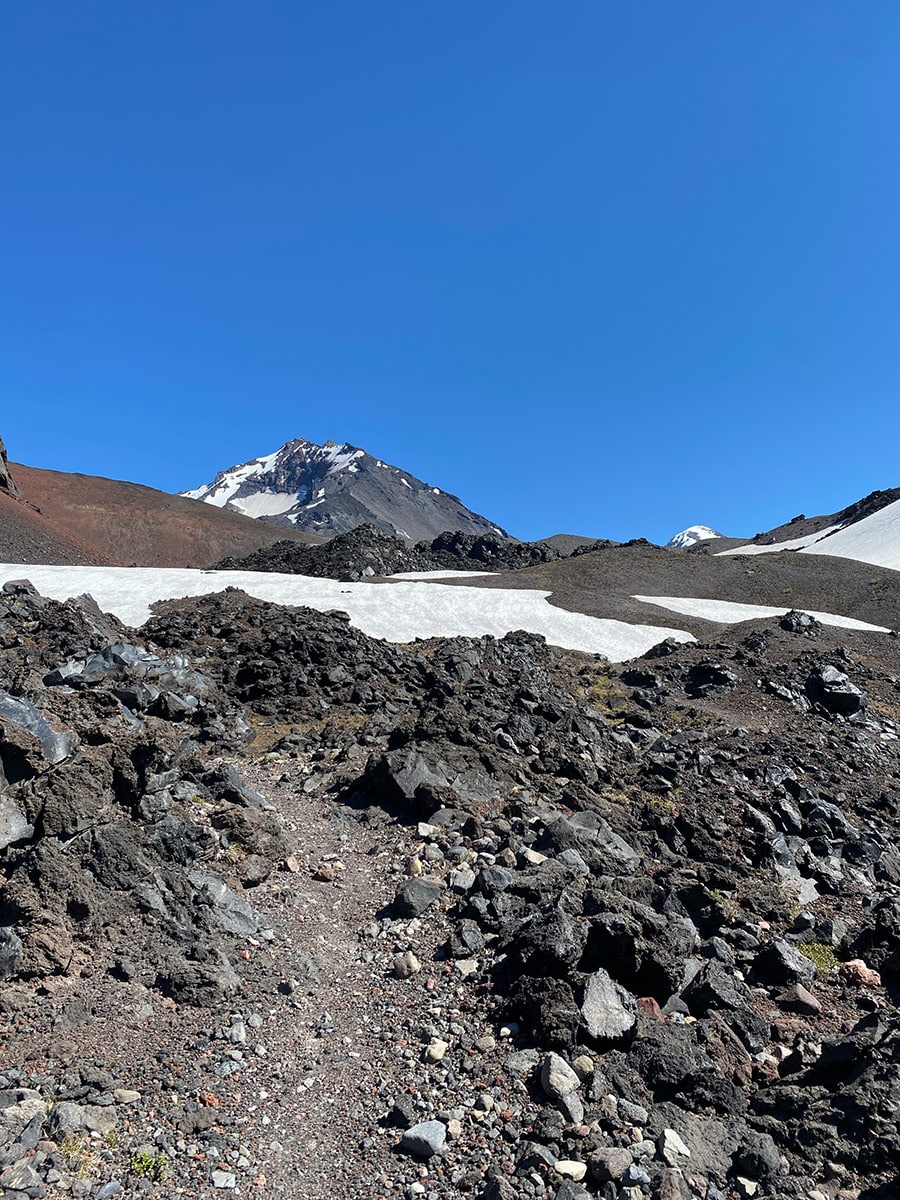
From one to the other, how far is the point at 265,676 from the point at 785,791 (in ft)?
46.7

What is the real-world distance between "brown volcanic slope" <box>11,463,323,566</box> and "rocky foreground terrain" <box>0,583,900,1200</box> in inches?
3208

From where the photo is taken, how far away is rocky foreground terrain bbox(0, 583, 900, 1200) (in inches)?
228

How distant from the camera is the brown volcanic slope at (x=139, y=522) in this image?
93.0 metres

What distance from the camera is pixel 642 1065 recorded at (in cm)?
674

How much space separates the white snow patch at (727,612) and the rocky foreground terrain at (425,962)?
2615 centimetres

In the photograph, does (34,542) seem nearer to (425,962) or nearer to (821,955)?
(425,962)

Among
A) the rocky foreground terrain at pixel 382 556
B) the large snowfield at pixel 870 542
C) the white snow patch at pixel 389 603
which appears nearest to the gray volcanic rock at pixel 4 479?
the rocky foreground terrain at pixel 382 556

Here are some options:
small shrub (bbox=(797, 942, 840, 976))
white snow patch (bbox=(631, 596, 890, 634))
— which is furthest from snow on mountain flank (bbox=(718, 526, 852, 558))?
small shrub (bbox=(797, 942, 840, 976))

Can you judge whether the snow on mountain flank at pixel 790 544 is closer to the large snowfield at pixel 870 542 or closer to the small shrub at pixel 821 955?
the large snowfield at pixel 870 542

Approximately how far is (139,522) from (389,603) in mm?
76159

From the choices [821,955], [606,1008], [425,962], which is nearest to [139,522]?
[425,962]

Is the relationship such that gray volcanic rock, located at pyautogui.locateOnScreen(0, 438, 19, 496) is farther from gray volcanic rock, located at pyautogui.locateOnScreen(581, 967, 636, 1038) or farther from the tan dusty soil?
gray volcanic rock, located at pyautogui.locateOnScreen(581, 967, 636, 1038)

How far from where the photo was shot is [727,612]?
143ft

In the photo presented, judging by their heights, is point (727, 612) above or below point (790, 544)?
below
